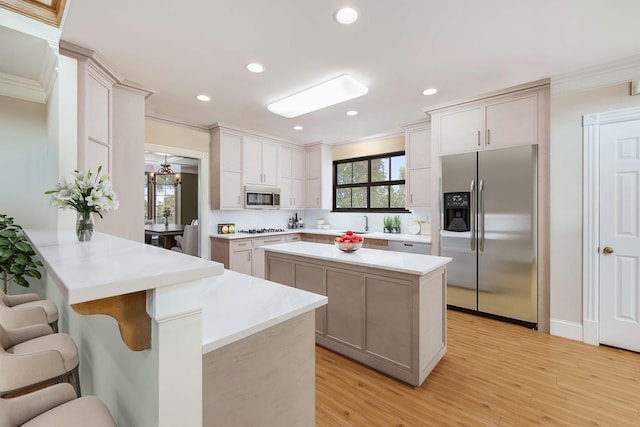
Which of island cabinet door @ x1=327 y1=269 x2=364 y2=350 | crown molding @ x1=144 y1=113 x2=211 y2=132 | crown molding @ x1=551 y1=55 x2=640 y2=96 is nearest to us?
island cabinet door @ x1=327 y1=269 x2=364 y2=350

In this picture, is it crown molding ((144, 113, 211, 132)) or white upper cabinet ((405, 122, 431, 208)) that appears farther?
white upper cabinet ((405, 122, 431, 208))

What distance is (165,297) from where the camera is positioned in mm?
711

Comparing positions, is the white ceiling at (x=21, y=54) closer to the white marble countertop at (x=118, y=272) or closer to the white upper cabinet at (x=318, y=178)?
the white marble countertop at (x=118, y=272)

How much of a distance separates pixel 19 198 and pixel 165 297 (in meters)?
3.24

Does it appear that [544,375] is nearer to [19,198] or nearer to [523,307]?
[523,307]

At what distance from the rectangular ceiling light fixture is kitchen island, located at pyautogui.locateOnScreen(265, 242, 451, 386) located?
5.42ft

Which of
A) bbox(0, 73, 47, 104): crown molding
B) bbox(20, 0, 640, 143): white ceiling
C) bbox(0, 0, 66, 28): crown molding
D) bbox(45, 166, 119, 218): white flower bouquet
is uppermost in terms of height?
bbox(0, 0, 66, 28): crown molding

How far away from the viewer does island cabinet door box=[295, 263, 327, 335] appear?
2632 mm

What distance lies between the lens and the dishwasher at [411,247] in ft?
12.7

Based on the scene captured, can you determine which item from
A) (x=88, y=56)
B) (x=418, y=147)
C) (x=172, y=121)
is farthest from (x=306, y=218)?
(x=88, y=56)

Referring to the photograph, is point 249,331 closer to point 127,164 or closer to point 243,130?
point 127,164

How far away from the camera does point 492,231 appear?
10.7ft

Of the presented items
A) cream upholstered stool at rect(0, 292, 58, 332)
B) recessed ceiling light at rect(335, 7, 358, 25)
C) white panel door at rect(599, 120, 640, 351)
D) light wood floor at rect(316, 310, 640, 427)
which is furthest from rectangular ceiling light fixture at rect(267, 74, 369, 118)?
cream upholstered stool at rect(0, 292, 58, 332)

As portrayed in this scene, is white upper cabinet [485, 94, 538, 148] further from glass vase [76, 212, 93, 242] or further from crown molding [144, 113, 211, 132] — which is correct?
crown molding [144, 113, 211, 132]
